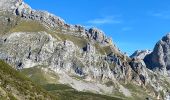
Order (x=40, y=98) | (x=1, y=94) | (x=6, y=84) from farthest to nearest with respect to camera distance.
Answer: (x=40, y=98)
(x=6, y=84)
(x=1, y=94)

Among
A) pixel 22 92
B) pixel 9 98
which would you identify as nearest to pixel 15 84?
→ pixel 22 92

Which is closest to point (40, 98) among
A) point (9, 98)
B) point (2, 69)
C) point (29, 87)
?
point (29, 87)

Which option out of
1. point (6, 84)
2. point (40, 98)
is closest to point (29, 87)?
point (40, 98)

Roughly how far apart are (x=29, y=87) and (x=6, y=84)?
69.6 ft

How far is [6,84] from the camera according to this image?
586 ft

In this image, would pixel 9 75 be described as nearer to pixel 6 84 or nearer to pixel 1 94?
pixel 6 84

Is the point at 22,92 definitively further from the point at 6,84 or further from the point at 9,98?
the point at 9,98

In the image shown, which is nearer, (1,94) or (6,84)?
(1,94)

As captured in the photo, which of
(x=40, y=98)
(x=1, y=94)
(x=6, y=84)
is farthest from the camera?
(x=40, y=98)

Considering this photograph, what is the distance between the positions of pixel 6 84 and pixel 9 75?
18506 mm

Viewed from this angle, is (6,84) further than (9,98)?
Yes

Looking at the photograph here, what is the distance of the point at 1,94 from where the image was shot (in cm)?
16025

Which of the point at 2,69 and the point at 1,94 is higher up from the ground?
the point at 2,69

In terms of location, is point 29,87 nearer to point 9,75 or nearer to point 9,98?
point 9,75
